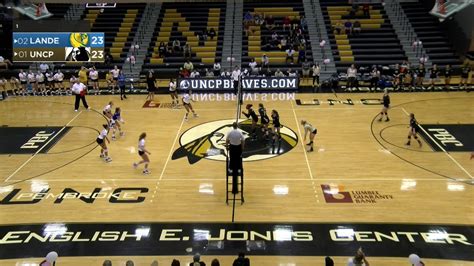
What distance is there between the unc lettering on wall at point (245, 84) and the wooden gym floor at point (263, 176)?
13.9 feet

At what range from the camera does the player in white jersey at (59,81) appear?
92.5ft

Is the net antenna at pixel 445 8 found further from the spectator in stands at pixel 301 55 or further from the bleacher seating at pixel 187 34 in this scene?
the bleacher seating at pixel 187 34

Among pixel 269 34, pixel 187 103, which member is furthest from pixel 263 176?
pixel 269 34

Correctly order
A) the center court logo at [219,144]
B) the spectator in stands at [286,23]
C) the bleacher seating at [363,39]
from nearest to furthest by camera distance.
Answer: the center court logo at [219,144], the bleacher seating at [363,39], the spectator in stands at [286,23]

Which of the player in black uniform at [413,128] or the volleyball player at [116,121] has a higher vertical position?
the volleyball player at [116,121]

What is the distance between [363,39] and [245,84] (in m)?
10.9

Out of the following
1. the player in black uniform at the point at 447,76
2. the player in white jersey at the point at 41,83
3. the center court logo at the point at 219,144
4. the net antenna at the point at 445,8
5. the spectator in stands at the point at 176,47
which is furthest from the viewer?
the spectator in stands at the point at 176,47

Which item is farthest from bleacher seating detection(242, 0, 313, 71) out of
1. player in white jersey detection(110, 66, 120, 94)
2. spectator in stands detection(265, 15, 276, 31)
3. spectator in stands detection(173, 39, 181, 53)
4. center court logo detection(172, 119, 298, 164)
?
center court logo detection(172, 119, 298, 164)

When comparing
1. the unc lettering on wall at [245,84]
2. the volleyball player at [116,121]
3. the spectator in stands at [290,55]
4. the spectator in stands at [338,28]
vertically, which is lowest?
the volleyball player at [116,121]

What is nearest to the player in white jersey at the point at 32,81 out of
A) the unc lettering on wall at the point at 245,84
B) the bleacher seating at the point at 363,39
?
the unc lettering on wall at the point at 245,84

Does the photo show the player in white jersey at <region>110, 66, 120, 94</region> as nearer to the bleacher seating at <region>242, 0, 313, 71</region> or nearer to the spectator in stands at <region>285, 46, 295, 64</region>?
the bleacher seating at <region>242, 0, 313, 71</region>

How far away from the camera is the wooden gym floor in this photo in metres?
13.8

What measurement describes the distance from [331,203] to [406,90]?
15.6 metres
